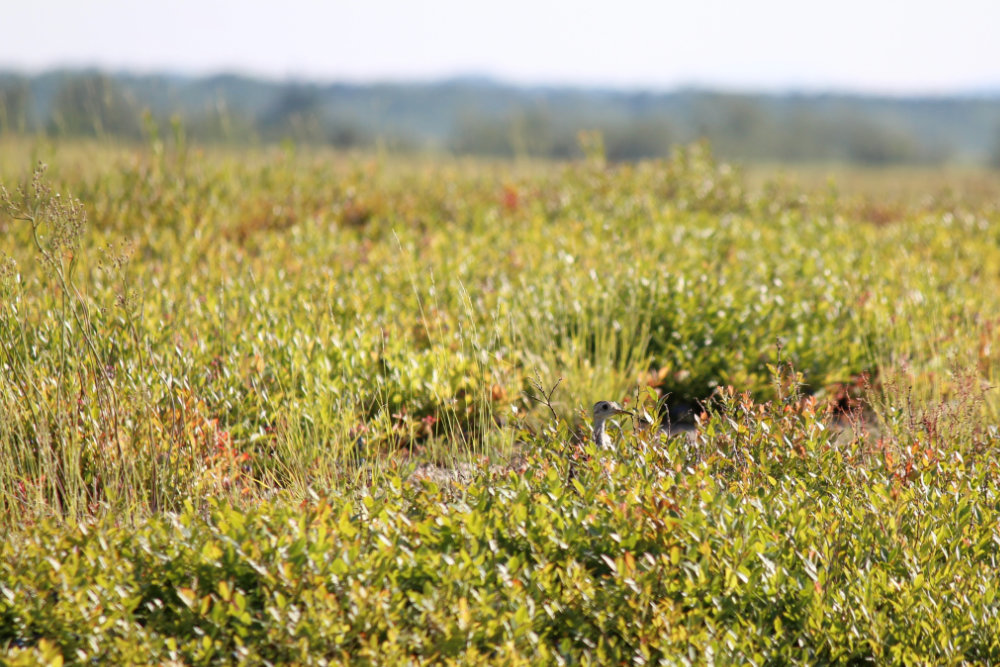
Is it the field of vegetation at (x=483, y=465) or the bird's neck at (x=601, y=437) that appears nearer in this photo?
the field of vegetation at (x=483, y=465)

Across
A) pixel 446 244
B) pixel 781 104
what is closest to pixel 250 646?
pixel 446 244

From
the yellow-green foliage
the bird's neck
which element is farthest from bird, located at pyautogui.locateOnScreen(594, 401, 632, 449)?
the yellow-green foliage

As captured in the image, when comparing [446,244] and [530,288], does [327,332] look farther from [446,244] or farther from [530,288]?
[446,244]

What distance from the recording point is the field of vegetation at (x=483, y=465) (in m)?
2.51

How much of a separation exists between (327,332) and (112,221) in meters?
4.26

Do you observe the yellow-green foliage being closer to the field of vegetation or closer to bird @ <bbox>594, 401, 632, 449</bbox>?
the field of vegetation

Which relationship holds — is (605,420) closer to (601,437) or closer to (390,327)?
(601,437)

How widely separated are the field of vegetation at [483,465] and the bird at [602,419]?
0.05m

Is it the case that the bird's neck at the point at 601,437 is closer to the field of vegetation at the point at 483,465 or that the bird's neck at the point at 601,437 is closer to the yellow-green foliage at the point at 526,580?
the field of vegetation at the point at 483,465

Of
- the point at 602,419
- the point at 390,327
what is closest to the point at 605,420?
the point at 602,419

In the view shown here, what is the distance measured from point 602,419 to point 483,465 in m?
0.55

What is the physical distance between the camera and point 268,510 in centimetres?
284

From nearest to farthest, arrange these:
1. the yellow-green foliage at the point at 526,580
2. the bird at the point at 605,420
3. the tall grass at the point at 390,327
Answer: the yellow-green foliage at the point at 526,580 < the bird at the point at 605,420 < the tall grass at the point at 390,327

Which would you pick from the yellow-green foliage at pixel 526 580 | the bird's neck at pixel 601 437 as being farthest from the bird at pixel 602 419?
the yellow-green foliage at pixel 526 580
